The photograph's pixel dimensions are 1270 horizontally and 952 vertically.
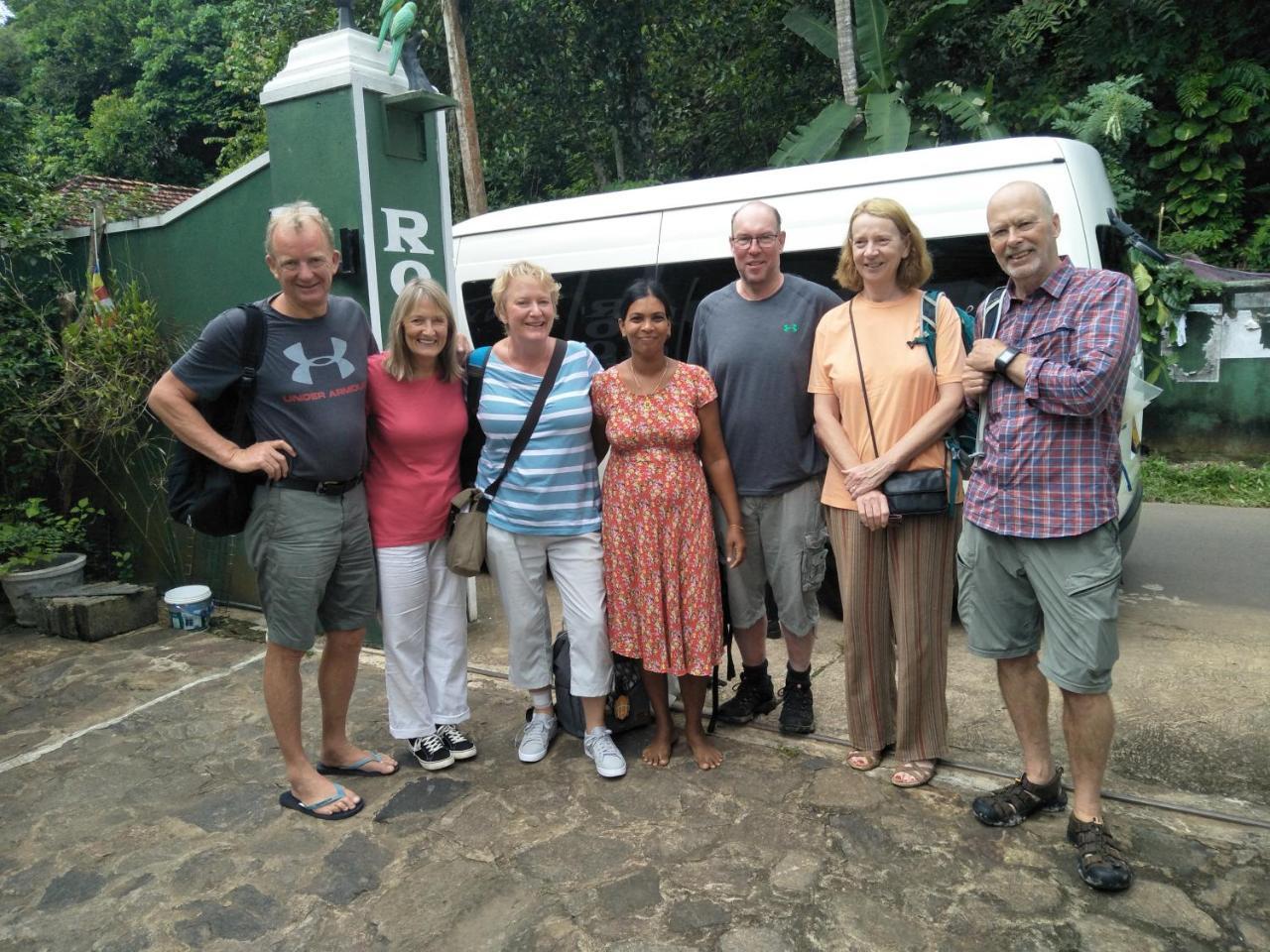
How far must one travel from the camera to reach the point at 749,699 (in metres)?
3.83

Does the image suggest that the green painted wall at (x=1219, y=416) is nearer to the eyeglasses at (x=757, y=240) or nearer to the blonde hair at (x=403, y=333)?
the eyeglasses at (x=757, y=240)

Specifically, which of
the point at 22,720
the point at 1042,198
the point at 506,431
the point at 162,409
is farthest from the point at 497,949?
the point at 22,720

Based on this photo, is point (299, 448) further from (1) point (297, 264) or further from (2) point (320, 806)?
(2) point (320, 806)

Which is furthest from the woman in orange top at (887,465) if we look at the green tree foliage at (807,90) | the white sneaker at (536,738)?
the green tree foliage at (807,90)

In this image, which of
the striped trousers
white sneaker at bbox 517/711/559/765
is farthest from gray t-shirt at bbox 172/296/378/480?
the striped trousers

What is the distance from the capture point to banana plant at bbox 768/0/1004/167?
962cm

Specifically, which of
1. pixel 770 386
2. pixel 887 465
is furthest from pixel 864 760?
pixel 770 386

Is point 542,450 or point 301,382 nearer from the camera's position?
point 301,382

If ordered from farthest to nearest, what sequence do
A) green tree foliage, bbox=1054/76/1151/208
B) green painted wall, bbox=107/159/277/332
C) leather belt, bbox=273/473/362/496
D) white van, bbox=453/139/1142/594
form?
green tree foliage, bbox=1054/76/1151/208, green painted wall, bbox=107/159/277/332, white van, bbox=453/139/1142/594, leather belt, bbox=273/473/362/496

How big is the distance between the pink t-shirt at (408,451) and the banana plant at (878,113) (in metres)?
7.42

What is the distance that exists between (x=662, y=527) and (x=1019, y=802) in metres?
1.42

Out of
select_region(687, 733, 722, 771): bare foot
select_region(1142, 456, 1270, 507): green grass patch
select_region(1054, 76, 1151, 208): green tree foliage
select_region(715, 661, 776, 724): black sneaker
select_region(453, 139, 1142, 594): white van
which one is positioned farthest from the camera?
select_region(1054, 76, 1151, 208): green tree foliage

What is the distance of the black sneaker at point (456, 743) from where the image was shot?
3.60 m

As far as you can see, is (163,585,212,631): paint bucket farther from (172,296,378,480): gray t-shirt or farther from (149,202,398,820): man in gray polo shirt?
(172,296,378,480): gray t-shirt
